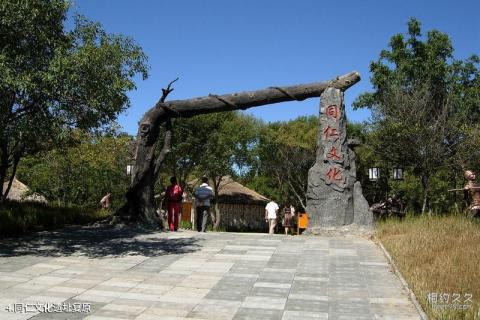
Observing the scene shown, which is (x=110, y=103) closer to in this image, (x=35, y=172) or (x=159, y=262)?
(x=159, y=262)

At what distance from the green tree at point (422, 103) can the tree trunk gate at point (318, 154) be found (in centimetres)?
592

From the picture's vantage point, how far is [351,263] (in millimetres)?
8523

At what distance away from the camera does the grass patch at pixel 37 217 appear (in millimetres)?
11344

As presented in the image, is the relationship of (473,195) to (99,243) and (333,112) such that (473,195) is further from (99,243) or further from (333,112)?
(99,243)

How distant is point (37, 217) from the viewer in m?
12.6

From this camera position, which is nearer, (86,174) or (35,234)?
(35,234)

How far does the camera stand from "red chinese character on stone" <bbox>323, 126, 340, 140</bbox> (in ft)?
43.0

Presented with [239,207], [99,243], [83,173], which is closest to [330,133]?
[99,243]

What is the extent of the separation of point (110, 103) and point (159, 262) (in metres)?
3.04

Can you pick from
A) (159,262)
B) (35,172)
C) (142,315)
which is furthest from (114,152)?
(142,315)

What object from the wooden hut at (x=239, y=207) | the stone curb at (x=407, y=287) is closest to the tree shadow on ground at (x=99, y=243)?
the stone curb at (x=407, y=287)

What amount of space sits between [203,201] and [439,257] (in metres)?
7.25

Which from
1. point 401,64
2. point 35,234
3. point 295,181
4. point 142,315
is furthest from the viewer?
point 295,181

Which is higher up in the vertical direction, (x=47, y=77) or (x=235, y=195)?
(x=47, y=77)
